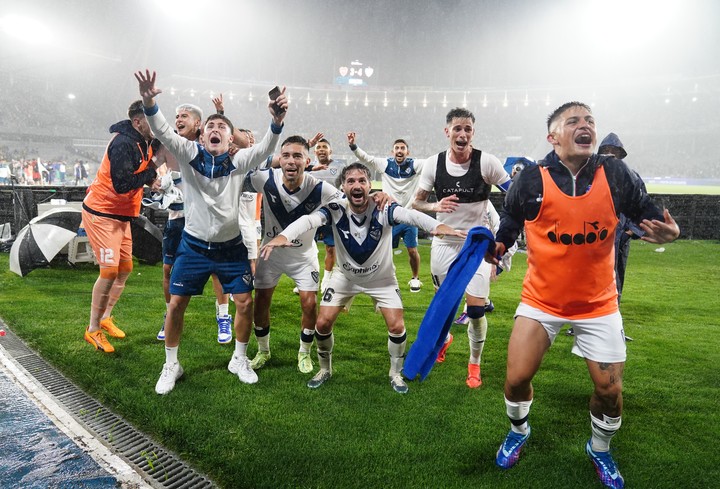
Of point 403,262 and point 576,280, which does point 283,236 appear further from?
point 403,262

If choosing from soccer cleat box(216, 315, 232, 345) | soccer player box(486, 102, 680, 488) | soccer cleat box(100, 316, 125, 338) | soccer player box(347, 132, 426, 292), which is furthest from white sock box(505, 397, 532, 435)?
soccer player box(347, 132, 426, 292)

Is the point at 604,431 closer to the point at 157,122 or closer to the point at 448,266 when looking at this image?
the point at 448,266

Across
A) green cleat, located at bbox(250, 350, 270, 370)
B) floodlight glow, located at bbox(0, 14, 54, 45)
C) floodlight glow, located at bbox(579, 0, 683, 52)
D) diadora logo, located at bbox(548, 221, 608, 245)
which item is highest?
floodlight glow, located at bbox(579, 0, 683, 52)

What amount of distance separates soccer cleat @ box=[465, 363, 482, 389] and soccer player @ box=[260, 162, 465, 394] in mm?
567

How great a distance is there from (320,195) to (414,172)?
12.7 feet

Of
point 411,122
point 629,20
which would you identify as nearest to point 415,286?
point 629,20

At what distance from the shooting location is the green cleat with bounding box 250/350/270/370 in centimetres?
395

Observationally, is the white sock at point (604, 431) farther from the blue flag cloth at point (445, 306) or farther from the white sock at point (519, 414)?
the blue flag cloth at point (445, 306)

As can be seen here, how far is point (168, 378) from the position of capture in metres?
3.48

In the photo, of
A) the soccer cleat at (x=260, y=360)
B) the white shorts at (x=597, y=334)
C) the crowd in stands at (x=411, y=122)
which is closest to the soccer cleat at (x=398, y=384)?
the soccer cleat at (x=260, y=360)

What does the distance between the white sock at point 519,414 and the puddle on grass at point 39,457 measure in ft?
6.90

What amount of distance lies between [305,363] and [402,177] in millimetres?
4279

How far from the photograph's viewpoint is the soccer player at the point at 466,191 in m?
3.81

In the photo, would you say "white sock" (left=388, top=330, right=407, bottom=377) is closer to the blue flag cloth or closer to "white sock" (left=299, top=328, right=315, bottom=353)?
"white sock" (left=299, top=328, right=315, bottom=353)
